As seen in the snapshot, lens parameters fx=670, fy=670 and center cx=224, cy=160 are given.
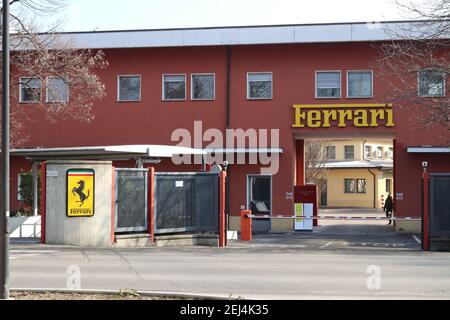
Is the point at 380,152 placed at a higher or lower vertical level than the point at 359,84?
lower

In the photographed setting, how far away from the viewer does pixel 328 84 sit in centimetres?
3067

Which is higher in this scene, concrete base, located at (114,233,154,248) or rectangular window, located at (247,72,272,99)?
rectangular window, located at (247,72,272,99)

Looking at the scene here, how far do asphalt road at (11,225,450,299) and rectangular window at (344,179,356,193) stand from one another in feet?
158

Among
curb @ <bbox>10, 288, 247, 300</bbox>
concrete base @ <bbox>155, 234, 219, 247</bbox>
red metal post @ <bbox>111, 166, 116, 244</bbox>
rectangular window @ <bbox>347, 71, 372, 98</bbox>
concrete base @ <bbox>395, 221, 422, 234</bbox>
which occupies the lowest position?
concrete base @ <bbox>395, 221, 422, 234</bbox>

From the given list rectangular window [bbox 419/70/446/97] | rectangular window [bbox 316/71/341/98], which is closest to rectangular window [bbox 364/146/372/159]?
rectangular window [bbox 316/71/341/98]

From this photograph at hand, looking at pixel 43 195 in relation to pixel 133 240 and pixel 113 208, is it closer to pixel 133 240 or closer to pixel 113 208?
pixel 113 208

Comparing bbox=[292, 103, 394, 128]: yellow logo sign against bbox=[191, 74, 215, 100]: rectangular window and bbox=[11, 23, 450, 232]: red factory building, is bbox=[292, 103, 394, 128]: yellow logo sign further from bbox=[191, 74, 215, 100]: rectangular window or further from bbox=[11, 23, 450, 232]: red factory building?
bbox=[191, 74, 215, 100]: rectangular window

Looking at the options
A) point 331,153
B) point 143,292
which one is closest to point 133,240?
point 143,292

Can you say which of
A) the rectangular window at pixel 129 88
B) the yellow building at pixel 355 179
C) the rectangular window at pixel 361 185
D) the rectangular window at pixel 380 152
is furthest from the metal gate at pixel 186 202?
the rectangular window at pixel 380 152

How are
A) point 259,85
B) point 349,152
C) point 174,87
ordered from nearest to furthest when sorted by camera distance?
point 259,85 < point 174,87 < point 349,152

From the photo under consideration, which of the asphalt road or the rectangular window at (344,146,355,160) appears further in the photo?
the rectangular window at (344,146,355,160)

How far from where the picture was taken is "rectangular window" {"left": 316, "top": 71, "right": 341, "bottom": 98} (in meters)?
30.6

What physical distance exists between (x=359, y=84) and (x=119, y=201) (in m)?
14.6

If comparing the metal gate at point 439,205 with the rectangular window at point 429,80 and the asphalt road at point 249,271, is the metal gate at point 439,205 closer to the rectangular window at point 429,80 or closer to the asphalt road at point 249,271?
the asphalt road at point 249,271
